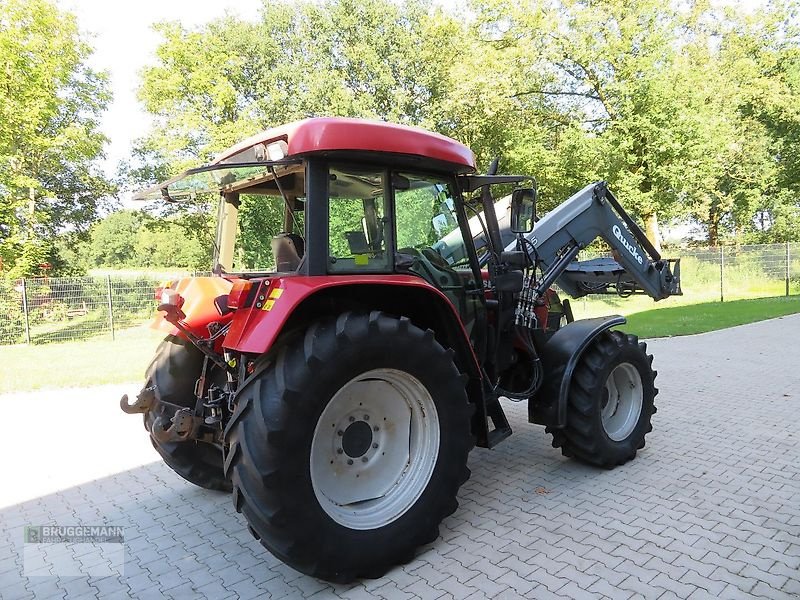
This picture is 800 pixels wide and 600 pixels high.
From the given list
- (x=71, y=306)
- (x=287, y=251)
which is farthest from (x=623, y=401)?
(x=71, y=306)

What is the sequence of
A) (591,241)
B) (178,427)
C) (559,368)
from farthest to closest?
(591,241)
(559,368)
(178,427)

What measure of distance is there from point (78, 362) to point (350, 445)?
9.33 m

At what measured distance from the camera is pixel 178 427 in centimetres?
328

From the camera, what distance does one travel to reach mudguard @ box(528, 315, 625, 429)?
4.08 m

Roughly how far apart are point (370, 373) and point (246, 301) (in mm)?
807

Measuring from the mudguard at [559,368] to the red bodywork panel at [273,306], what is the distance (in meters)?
1.69

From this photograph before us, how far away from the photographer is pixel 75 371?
936 centimetres

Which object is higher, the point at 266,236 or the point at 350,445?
the point at 266,236

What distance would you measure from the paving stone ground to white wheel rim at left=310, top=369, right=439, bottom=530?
1.28 feet

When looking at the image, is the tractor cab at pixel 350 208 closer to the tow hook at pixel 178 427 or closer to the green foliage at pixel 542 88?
the tow hook at pixel 178 427

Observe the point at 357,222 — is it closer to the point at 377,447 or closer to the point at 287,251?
the point at 287,251

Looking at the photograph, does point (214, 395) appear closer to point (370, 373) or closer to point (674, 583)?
point (370, 373)

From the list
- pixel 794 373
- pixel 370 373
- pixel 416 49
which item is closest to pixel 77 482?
pixel 370 373

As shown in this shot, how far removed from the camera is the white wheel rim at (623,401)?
4.55 metres
